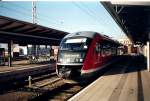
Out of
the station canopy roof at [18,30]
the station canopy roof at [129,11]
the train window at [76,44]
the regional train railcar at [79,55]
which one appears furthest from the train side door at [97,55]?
the station canopy roof at [18,30]

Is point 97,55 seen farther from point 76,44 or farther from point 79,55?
point 79,55

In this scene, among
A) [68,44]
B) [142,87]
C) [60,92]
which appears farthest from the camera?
[68,44]

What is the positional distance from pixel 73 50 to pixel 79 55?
646 mm

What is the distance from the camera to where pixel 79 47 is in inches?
667

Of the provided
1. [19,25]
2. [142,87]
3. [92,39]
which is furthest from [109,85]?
[19,25]

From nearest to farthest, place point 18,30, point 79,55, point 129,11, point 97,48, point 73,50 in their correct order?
point 79,55 < point 73,50 < point 97,48 < point 129,11 < point 18,30

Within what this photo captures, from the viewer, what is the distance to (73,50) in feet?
54.9

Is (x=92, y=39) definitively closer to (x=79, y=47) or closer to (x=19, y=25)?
(x=79, y=47)

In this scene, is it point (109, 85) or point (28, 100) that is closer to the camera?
point (28, 100)

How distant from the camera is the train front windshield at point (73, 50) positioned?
1625 cm

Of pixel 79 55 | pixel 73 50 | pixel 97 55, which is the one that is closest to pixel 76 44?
pixel 73 50

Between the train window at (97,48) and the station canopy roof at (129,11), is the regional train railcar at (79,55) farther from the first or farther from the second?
the station canopy roof at (129,11)

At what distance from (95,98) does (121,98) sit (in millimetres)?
1129

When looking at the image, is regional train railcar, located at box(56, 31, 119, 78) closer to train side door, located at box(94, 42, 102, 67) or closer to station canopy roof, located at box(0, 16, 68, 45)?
train side door, located at box(94, 42, 102, 67)
